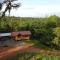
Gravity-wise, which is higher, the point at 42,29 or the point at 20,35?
the point at 42,29

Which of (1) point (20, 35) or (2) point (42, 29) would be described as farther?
(2) point (42, 29)

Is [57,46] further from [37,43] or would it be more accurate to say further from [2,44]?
[2,44]

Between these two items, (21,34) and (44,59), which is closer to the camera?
(44,59)

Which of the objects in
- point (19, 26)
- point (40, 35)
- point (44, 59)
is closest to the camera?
point (44, 59)

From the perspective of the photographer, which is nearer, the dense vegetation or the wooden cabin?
the dense vegetation

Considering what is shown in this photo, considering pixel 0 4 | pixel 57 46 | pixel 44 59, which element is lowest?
pixel 57 46

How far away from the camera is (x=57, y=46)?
25.9 metres

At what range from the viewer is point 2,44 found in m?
23.6

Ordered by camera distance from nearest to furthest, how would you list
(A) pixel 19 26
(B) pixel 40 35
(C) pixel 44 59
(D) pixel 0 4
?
(C) pixel 44 59 → (D) pixel 0 4 → (B) pixel 40 35 → (A) pixel 19 26

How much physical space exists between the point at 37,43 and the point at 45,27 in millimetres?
6028

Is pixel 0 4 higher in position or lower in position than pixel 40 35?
higher

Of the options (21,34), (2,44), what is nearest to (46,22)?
(21,34)

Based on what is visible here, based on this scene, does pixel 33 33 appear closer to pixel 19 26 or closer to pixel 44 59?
pixel 19 26

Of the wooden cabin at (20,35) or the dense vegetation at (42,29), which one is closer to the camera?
the dense vegetation at (42,29)
